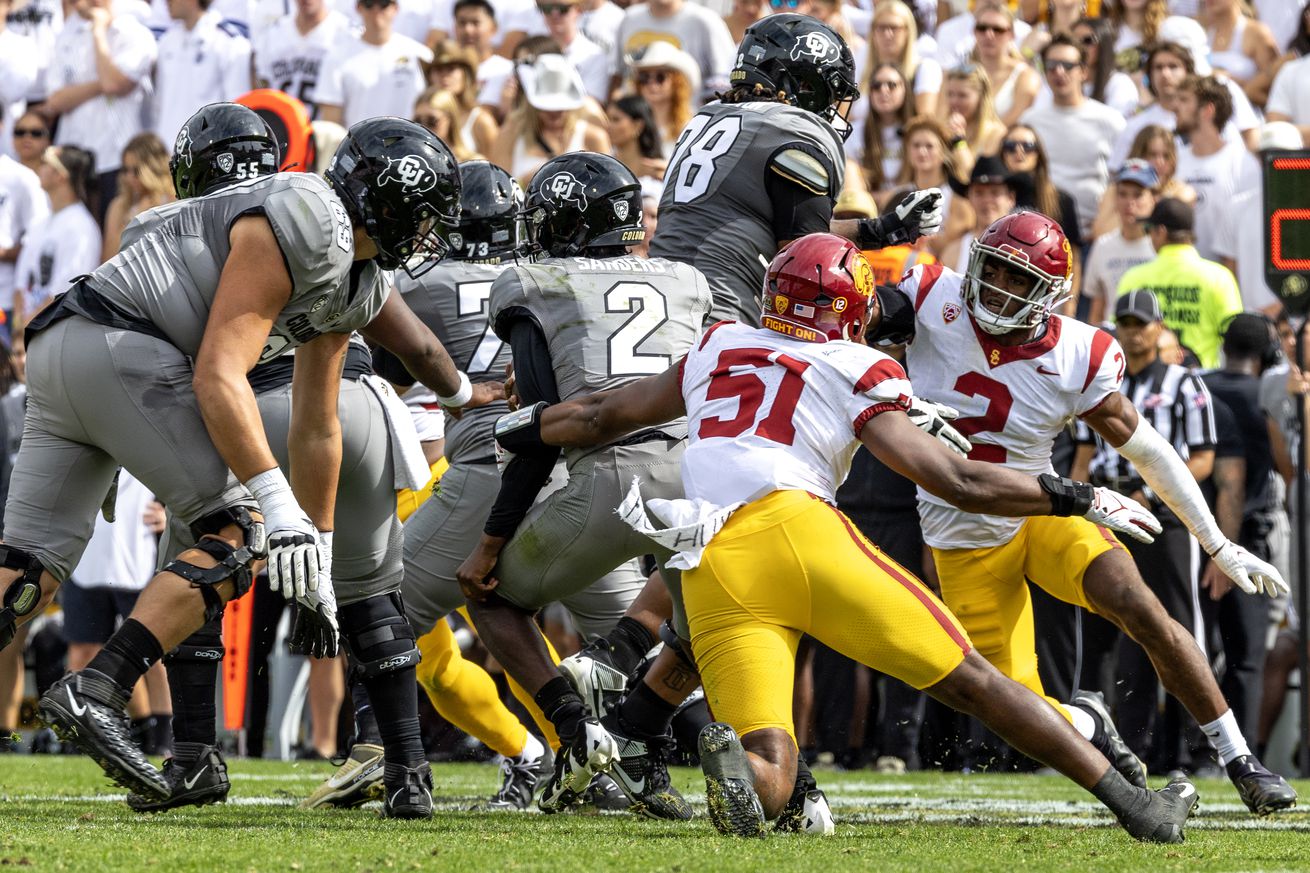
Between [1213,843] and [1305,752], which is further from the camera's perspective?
Result: [1305,752]

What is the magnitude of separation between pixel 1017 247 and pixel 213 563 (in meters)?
2.65

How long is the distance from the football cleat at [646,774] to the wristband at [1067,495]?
1470 millimetres

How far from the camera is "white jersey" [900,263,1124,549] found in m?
6.02

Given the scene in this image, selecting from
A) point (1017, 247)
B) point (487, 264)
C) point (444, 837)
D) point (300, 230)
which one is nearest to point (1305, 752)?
point (1017, 247)

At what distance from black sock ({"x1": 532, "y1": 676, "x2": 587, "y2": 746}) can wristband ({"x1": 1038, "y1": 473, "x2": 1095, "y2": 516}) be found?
5.20 ft

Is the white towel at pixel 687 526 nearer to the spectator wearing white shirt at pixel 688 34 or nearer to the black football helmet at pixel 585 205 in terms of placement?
the black football helmet at pixel 585 205

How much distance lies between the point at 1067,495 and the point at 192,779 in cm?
263

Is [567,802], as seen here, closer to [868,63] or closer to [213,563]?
[213,563]

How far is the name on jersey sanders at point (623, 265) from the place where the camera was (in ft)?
19.3

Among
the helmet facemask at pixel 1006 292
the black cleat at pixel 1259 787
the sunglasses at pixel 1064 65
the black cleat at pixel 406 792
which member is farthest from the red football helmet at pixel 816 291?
the sunglasses at pixel 1064 65

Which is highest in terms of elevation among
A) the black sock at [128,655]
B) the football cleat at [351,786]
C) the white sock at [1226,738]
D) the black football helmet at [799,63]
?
the black football helmet at [799,63]

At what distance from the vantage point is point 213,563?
499cm

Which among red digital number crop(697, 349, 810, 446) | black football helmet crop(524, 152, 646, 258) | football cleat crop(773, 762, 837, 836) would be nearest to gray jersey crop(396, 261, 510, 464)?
black football helmet crop(524, 152, 646, 258)

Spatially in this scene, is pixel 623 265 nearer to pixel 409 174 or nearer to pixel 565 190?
pixel 565 190
